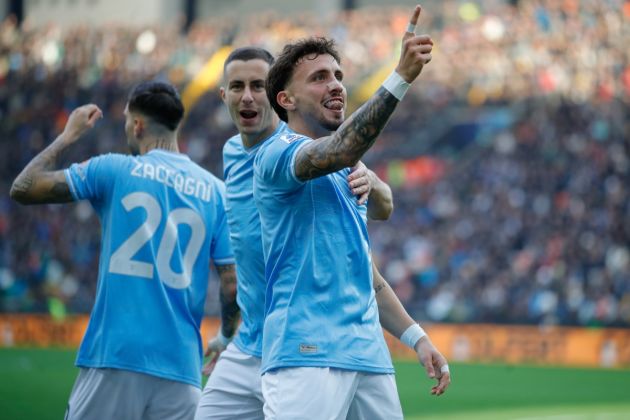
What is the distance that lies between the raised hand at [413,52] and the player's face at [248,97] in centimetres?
202

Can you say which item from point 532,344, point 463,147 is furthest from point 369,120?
point 463,147

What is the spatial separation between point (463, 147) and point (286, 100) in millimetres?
25508

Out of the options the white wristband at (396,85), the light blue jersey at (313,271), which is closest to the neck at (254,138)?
the light blue jersey at (313,271)

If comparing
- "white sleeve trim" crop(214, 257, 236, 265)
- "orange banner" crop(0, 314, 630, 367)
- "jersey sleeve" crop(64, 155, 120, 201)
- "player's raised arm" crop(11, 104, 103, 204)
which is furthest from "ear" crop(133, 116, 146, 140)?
"orange banner" crop(0, 314, 630, 367)

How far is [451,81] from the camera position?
94.6 feet

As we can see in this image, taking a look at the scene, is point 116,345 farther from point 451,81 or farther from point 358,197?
point 451,81

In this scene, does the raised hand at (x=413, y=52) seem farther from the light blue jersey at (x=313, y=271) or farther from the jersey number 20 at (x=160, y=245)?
the jersey number 20 at (x=160, y=245)

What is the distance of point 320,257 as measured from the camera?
4262 millimetres

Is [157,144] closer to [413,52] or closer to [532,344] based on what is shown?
[413,52]

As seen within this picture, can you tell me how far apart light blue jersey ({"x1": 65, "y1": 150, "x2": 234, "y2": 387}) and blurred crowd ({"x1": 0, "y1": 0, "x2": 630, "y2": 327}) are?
1764cm

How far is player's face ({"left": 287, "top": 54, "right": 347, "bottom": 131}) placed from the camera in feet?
14.5

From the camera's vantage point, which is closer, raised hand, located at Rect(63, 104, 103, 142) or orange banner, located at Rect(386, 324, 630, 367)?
raised hand, located at Rect(63, 104, 103, 142)

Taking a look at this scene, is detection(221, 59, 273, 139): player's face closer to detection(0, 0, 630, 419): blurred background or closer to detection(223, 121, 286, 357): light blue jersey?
detection(223, 121, 286, 357): light blue jersey

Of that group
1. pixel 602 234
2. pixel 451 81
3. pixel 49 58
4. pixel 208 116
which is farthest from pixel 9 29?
pixel 602 234
